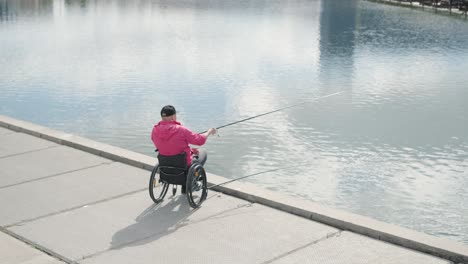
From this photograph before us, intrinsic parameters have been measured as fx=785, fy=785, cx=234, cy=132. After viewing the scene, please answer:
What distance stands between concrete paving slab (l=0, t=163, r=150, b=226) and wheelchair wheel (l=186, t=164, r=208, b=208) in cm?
99

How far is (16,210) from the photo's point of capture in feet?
29.0

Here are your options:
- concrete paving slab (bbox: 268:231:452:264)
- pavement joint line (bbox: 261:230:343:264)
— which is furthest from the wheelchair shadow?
concrete paving slab (bbox: 268:231:452:264)

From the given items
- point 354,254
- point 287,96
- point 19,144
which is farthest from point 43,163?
point 287,96

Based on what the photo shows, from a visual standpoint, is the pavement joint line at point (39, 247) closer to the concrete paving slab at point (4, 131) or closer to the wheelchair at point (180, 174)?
the wheelchair at point (180, 174)

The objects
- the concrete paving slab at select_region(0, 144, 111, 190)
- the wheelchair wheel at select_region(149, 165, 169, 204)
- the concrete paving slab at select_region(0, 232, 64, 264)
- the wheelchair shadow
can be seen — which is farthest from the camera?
the concrete paving slab at select_region(0, 144, 111, 190)

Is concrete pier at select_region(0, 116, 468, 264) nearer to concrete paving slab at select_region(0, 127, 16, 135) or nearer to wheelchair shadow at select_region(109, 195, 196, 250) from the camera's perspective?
wheelchair shadow at select_region(109, 195, 196, 250)

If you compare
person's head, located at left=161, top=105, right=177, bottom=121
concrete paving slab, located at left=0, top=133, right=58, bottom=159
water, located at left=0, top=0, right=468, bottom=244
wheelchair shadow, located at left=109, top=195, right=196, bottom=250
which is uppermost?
person's head, located at left=161, top=105, right=177, bottom=121

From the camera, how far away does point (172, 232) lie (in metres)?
8.05

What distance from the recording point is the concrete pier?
24.2 ft

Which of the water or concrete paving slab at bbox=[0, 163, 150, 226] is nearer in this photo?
concrete paving slab at bbox=[0, 163, 150, 226]

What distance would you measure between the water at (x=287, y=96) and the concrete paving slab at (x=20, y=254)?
4.47 m

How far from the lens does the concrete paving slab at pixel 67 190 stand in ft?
29.0

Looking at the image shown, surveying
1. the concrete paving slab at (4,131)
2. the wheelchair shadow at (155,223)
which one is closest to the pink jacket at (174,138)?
the wheelchair shadow at (155,223)

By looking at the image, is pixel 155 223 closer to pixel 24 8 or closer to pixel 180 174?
pixel 180 174
